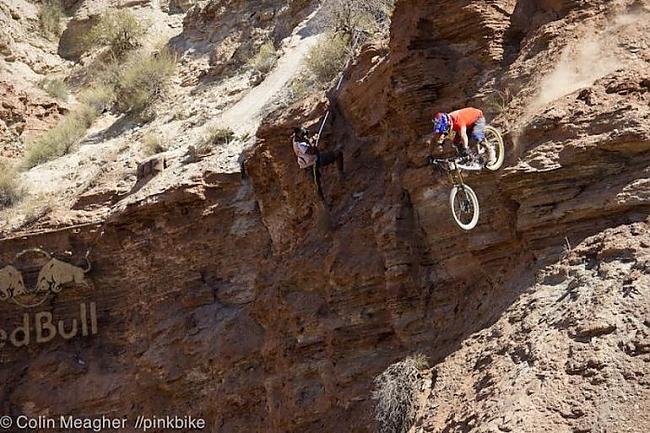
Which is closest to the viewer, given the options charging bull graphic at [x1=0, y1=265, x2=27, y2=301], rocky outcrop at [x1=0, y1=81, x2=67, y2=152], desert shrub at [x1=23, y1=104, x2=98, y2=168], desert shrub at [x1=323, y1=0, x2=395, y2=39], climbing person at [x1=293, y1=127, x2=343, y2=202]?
climbing person at [x1=293, y1=127, x2=343, y2=202]

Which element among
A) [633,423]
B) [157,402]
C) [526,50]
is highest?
[526,50]

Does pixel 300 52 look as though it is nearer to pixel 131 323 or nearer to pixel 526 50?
pixel 131 323

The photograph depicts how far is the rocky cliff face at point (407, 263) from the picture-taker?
10.2 meters

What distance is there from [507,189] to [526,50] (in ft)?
7.74

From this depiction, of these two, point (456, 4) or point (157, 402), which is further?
point (157, 402)

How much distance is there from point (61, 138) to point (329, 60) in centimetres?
944

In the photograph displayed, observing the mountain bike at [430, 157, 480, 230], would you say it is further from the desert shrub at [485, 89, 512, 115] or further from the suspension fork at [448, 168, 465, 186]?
the desert shrub at [485, 89, 512, 115]

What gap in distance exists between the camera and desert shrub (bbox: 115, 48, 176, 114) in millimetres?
26438

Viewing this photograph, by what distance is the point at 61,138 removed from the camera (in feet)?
85.4

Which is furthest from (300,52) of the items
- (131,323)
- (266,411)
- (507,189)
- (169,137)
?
(507,189)

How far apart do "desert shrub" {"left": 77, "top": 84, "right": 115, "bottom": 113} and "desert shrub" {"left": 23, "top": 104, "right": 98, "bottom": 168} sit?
1.13ft

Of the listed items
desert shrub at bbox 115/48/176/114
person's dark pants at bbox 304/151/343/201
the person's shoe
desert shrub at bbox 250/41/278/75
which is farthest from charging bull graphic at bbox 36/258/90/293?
the person's shoe

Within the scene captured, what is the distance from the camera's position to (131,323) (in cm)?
1928

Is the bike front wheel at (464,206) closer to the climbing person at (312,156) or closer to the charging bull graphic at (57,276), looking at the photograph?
the climbing person at (312,156)
